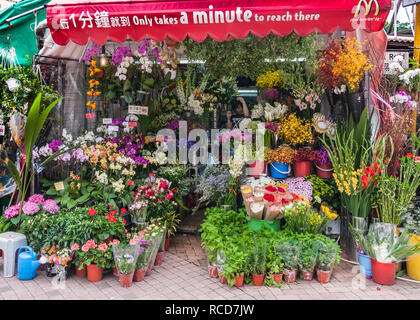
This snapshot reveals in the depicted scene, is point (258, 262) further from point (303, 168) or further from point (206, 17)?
point (206, 17)

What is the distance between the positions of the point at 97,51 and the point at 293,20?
320cm

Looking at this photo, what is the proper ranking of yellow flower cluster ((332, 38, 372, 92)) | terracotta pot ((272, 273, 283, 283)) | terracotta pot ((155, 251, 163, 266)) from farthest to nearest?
1. terracotta pot ((155, 251, 163, 266))
2. yellow flower cluster ((332, 38, 372, 92))
3. terracotta pot ((272, 273, 283, 283))

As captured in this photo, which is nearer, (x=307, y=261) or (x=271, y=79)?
(x=307, y=261)

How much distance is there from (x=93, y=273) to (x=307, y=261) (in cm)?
265

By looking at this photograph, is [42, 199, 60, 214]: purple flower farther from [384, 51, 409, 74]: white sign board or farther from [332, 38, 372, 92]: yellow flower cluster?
[384, 51, 409, 74]: white sign board

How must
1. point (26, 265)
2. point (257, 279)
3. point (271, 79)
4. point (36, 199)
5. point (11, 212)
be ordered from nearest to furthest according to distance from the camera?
point (257, 279), point (26, 265), point (11, 212), point (36, 199), point (271, 79)

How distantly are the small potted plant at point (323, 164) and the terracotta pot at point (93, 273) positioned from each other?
3674 millimetres

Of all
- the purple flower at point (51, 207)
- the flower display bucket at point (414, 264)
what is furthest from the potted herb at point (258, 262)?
the purple flower at point (51, 207)

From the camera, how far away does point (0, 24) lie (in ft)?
23.5

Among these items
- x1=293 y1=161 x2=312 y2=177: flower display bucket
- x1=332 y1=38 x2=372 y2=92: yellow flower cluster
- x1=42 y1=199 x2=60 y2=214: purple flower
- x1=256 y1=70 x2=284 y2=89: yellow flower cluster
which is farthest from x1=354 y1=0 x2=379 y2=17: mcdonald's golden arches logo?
x1=42 y1=199 x2=60 y2=214: purple flower

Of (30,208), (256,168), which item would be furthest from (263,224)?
(30,208)

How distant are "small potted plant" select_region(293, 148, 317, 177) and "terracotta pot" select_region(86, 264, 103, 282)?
11.2 ft

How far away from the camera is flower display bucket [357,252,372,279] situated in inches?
178

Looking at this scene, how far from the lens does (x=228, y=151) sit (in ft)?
19.2
